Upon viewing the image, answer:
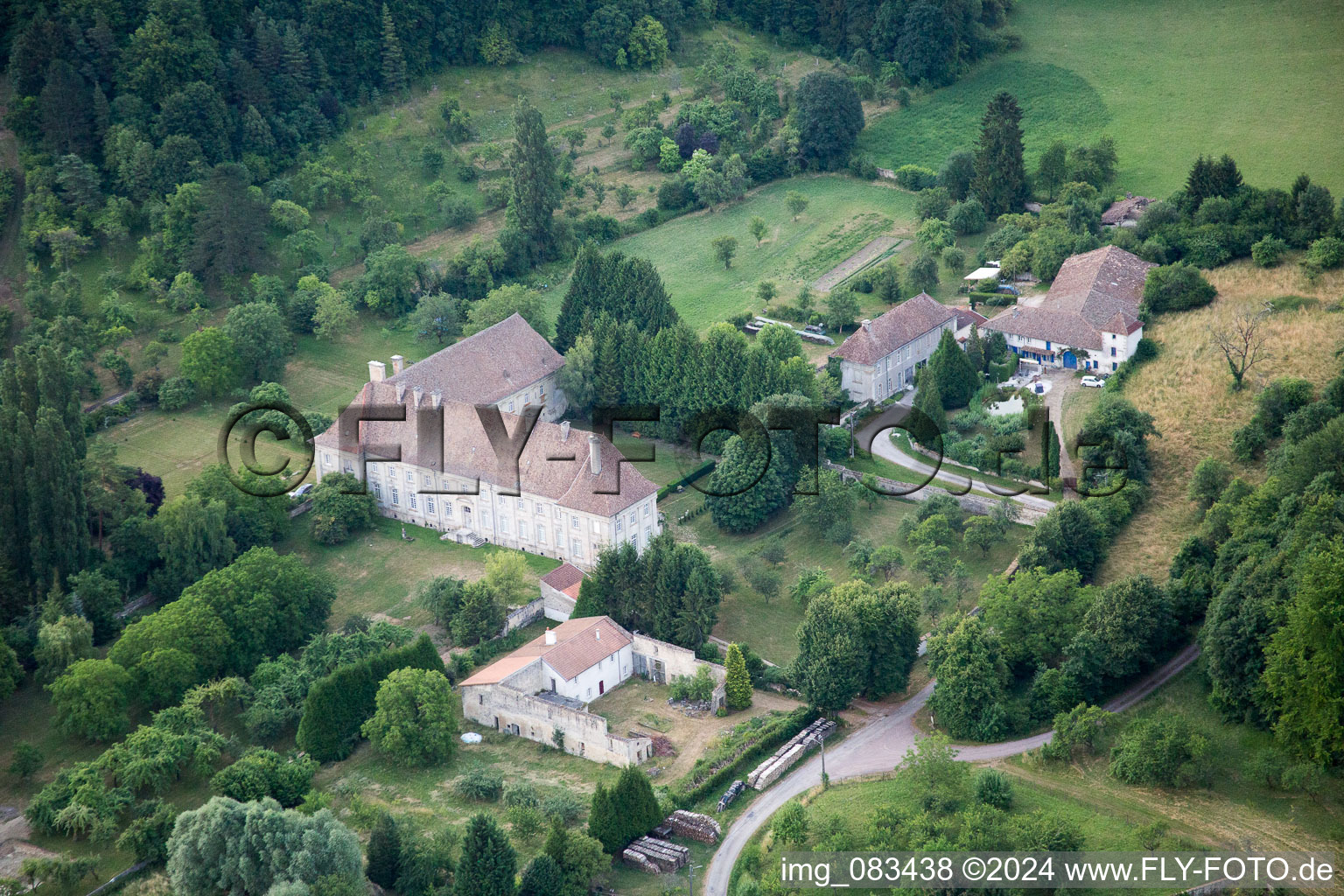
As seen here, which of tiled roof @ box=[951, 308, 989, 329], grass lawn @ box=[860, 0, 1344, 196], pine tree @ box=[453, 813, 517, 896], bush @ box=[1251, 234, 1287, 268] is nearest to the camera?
pine tree @ box=[453, 813, 517, 896]

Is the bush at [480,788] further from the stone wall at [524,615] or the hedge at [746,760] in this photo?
the stone wall at [524,615]

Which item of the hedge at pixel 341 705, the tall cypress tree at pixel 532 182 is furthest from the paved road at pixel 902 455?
the tall cypress tree at pixel 532 182

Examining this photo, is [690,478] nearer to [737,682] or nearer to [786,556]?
[786,556]

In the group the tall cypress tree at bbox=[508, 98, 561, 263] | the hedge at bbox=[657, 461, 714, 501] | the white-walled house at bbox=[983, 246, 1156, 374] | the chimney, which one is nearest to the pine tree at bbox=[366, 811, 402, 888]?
the chimney

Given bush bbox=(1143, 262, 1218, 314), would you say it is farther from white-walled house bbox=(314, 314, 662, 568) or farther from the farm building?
the farm building

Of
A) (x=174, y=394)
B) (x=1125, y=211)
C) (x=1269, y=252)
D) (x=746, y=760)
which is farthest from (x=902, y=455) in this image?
(x=174, y=394)
